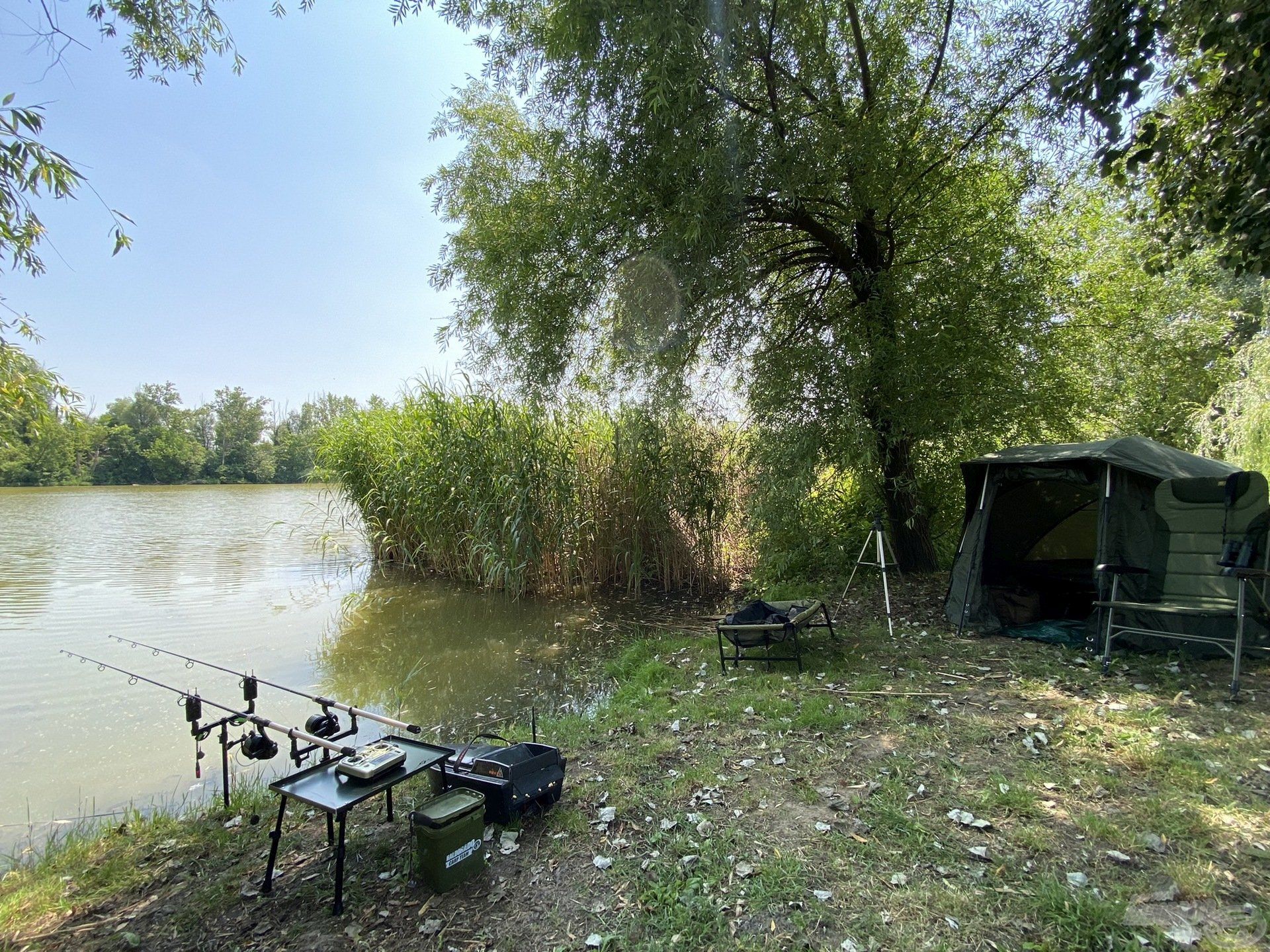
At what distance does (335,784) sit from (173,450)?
134ft

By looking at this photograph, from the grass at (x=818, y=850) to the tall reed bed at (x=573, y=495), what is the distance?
4.08 metres

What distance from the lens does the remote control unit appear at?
7.13 feet

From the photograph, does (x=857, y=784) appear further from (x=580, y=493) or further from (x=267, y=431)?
(x=267, y=431)

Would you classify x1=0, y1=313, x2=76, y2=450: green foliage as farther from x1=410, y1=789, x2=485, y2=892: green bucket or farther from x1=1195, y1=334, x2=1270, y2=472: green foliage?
x1=1195, y1=334, x2=1270, y2=472: green foliage

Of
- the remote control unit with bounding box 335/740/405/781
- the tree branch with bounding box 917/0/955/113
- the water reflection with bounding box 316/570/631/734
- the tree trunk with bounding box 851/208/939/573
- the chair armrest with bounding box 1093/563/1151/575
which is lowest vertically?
the water reflection with bounding box 316/570/631/734

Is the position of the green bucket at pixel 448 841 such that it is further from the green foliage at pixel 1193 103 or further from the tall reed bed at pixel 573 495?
the green foliage at pixel 1193 103

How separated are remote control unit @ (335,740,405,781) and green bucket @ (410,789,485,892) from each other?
21 centimetres

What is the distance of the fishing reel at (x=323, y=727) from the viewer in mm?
2611

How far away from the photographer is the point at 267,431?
129 ft

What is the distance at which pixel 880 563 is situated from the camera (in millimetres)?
5297

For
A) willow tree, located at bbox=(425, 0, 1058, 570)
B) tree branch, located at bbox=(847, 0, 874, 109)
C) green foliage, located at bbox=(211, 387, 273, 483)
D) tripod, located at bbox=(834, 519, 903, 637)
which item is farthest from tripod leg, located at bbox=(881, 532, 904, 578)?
green foliage, located at bbox=(211, 387, 273, 483)

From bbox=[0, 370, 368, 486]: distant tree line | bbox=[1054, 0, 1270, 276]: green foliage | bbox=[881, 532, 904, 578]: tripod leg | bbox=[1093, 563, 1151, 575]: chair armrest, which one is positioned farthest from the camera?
bbox=[0, 370, 368, 486]: distant tree line

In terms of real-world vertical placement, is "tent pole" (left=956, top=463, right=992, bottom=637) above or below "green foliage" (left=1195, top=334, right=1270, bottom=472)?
below

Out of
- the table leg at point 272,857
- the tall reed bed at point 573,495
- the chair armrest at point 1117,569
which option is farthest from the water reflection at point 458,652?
the chair armrest at point 1117,569
